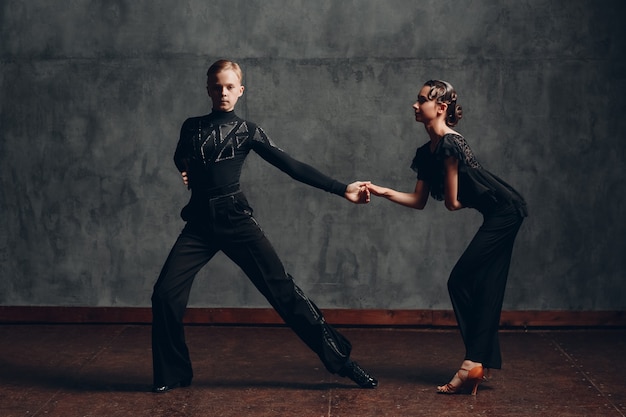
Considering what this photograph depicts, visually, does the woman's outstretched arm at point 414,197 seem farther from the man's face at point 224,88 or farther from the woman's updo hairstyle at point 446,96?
the man's face at point 224,88

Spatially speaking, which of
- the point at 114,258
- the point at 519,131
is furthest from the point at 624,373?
the point at 114,258

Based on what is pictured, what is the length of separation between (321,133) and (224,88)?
60.9 inches

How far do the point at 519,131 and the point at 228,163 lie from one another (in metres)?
2.23

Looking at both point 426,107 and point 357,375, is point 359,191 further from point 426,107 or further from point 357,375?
point 357,375

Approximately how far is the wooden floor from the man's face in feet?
4.84

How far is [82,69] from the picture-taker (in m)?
6.29

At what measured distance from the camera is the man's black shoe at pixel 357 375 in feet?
16.5

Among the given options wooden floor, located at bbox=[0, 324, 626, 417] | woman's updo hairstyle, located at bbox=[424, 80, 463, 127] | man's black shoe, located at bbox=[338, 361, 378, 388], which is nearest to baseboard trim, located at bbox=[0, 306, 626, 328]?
wooden floor, located at bbox=[0, 324, 626, 417]

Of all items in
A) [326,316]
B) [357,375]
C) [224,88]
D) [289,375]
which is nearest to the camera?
[224,88]

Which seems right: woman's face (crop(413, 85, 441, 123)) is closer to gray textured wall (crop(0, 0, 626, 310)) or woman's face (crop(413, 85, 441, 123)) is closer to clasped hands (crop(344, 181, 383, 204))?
clasped hands (crop(344, 181, 383, 204))

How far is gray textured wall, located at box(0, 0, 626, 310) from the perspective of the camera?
244 inches

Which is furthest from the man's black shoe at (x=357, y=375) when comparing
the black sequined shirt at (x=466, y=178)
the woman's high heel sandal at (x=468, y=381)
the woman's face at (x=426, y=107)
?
the woman's face at (x=426, y=107)

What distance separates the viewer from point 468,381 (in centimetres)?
491

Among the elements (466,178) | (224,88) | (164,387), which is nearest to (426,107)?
(466,178)
